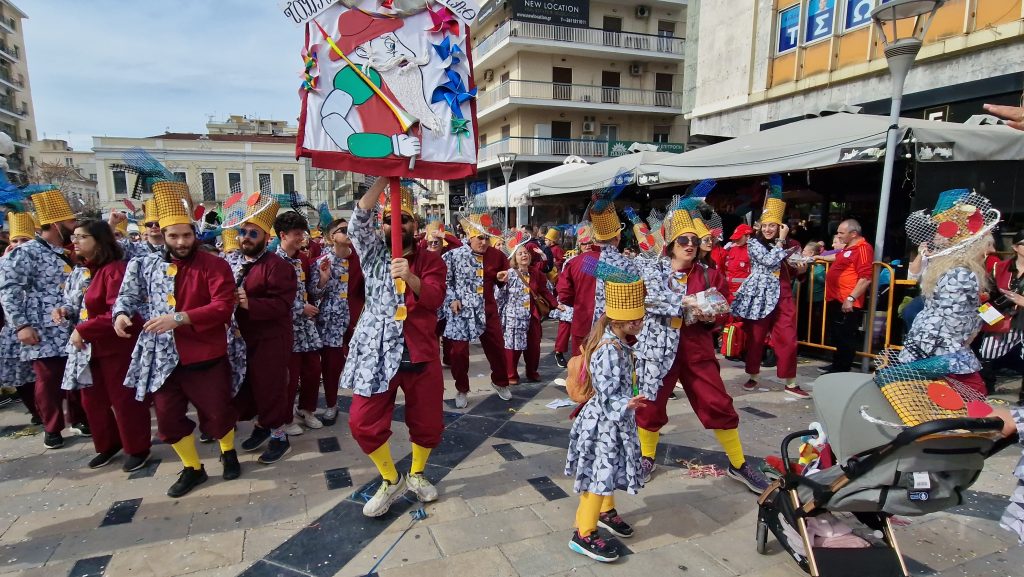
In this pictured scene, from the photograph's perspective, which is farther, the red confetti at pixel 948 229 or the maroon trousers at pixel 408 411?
the red confetti at pixel 948 229

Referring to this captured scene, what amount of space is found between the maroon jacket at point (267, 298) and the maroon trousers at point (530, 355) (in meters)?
2.78

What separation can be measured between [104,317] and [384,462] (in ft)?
7.26

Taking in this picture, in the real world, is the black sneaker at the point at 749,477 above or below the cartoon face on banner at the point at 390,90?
below

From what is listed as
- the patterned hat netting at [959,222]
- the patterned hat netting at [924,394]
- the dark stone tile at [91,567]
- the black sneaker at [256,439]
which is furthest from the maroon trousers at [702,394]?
the dark stone tile at [91,567]

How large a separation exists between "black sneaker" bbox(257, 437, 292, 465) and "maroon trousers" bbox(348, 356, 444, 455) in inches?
50.8

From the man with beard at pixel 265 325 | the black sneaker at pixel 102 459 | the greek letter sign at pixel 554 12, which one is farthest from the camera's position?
the greek letter sign at pixel 554 12

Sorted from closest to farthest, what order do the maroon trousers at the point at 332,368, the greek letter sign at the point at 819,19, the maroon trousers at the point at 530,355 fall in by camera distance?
the maroon trousers at the point at 332,368 → the maroon trousers at the point at 530,355 → the greek letter sign at the point at 819,19

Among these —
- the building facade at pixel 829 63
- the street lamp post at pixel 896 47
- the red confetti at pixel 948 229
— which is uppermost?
the building facade at pixel 829 63

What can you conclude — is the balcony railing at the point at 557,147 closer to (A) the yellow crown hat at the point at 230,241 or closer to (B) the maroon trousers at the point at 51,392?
(A) the yellow crown hat at the point at 230,241

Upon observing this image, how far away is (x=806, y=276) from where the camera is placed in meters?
7.05

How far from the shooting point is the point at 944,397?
2.20 m

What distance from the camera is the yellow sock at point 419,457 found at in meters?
3.49

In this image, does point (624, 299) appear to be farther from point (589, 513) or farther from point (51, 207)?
point (51, 207)

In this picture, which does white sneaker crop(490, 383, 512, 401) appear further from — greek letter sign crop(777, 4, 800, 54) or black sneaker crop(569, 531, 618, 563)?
greek letter sign crop(777, 4, 800, 54)
